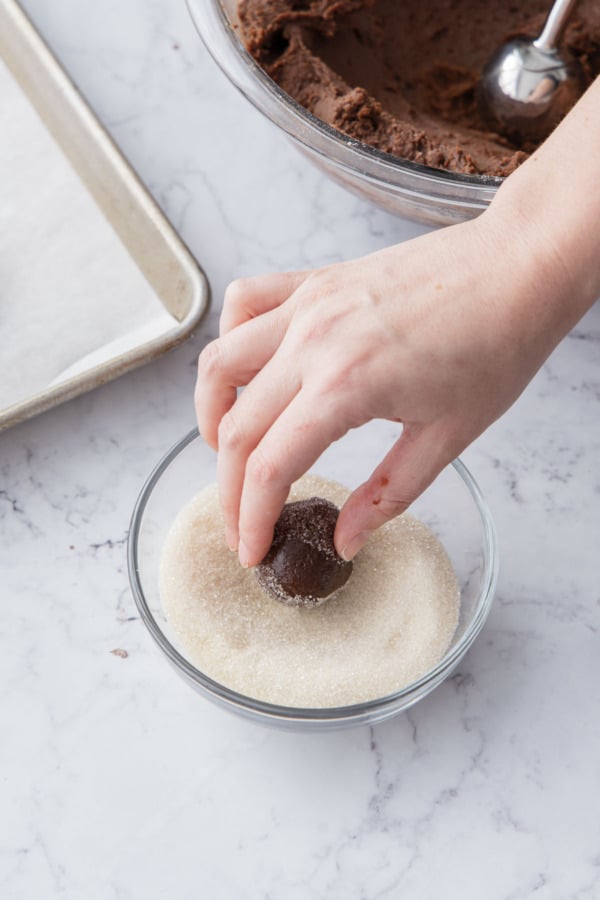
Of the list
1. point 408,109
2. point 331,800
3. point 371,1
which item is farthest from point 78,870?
point 371,1

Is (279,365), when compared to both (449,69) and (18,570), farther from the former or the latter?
(449,69)

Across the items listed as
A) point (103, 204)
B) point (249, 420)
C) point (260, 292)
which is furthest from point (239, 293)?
point (103, 204)

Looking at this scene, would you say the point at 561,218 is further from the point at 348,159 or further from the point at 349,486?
the point at 349,486

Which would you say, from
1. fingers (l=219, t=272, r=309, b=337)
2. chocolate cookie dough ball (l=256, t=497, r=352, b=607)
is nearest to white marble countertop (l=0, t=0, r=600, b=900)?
chocolate cookie dough ball (l=256, t=497, r=352, b=607)

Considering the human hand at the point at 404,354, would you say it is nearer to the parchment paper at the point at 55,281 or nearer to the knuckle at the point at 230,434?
the knuckle at the point at 230,434

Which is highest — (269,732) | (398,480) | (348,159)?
(348,159)

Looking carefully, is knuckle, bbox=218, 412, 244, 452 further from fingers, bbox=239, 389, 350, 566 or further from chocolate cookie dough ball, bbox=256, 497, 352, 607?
chocolate cookie dough ball, bbox=256, 497, 352, 607
